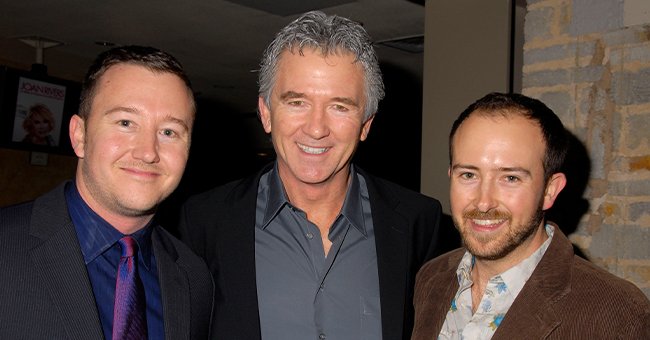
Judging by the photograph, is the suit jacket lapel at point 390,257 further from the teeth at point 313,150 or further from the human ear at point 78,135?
the human ear at point 78,135

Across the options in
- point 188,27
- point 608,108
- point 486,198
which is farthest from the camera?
point 188,27

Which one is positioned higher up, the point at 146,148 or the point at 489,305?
the point at 146,148

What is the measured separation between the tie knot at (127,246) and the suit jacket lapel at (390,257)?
78 cm

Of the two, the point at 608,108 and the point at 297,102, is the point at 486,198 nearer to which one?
the point at 297,102

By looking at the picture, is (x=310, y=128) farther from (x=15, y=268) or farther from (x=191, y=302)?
(x=15, y=268)

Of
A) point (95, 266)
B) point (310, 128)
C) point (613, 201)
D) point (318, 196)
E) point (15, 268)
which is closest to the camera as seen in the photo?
point (15, 268)

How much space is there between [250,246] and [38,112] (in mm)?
5962

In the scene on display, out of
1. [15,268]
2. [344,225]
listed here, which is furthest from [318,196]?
[15,268]

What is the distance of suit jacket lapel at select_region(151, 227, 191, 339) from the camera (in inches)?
74.5

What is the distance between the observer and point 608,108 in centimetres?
311

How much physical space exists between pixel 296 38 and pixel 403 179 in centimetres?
1035

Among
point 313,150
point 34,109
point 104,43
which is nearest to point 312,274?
point 313,150

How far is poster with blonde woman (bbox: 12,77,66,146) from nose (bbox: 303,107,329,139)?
6.00 metres

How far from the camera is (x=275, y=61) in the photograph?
7.51 ft
